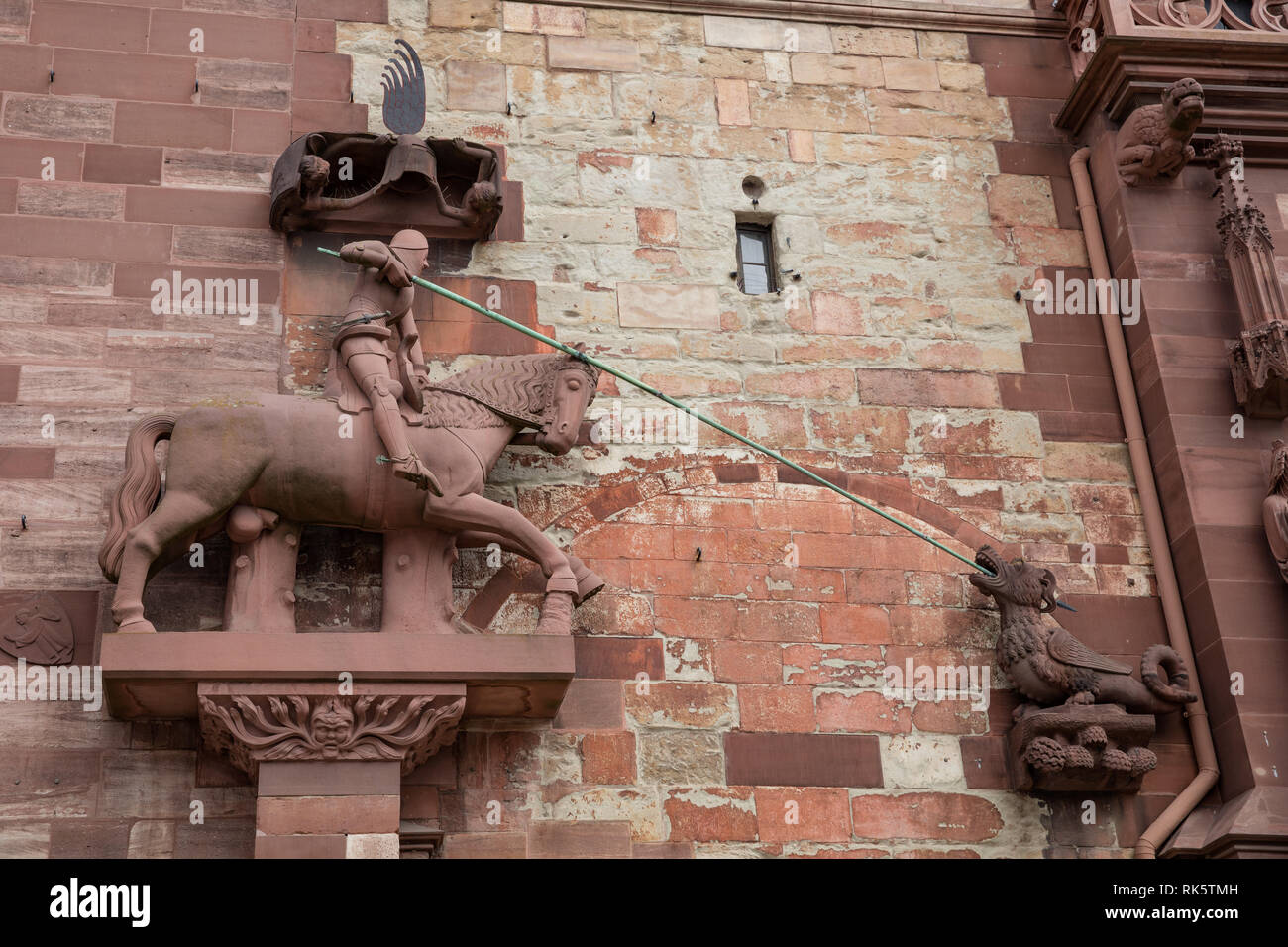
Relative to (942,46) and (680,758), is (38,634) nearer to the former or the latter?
(680,758)

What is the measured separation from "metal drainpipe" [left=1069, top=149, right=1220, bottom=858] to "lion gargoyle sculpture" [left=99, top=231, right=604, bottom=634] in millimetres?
3151

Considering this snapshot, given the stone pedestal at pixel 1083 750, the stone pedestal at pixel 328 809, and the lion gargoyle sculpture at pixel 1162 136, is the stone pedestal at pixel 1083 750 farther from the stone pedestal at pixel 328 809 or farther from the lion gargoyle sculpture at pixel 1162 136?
the lion gargoyle sculpture at pixel 1162 136

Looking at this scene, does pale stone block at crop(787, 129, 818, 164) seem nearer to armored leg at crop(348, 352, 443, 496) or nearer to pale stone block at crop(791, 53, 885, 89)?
pale stone block at crop(791, 53, 885, 89)

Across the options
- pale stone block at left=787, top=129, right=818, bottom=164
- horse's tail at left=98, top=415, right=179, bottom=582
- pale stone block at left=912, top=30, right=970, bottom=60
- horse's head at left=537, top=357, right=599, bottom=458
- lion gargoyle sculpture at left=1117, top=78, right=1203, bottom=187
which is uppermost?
pale stone block at left=912, top=30, right=970, bottom=60

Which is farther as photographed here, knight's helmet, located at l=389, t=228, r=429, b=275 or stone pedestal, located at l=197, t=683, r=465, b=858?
knight's helmet, located at l=389, t=228, r=429, b=275

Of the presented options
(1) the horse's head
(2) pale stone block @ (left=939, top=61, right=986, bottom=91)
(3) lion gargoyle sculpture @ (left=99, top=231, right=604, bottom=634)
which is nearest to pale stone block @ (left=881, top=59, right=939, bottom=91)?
(2) pale stone block @ (left=939, top=61, right=986, bottom=91)

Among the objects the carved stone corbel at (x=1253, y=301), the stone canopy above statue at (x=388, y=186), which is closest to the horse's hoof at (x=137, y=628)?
the stone canopy above statue at (x=388, y=186)

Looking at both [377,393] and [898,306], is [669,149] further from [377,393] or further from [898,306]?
[377,393]

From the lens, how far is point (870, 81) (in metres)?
11.8

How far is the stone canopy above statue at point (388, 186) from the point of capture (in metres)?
10.3

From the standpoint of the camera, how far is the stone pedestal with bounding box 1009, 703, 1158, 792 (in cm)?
948

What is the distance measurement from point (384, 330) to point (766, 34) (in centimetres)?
364
